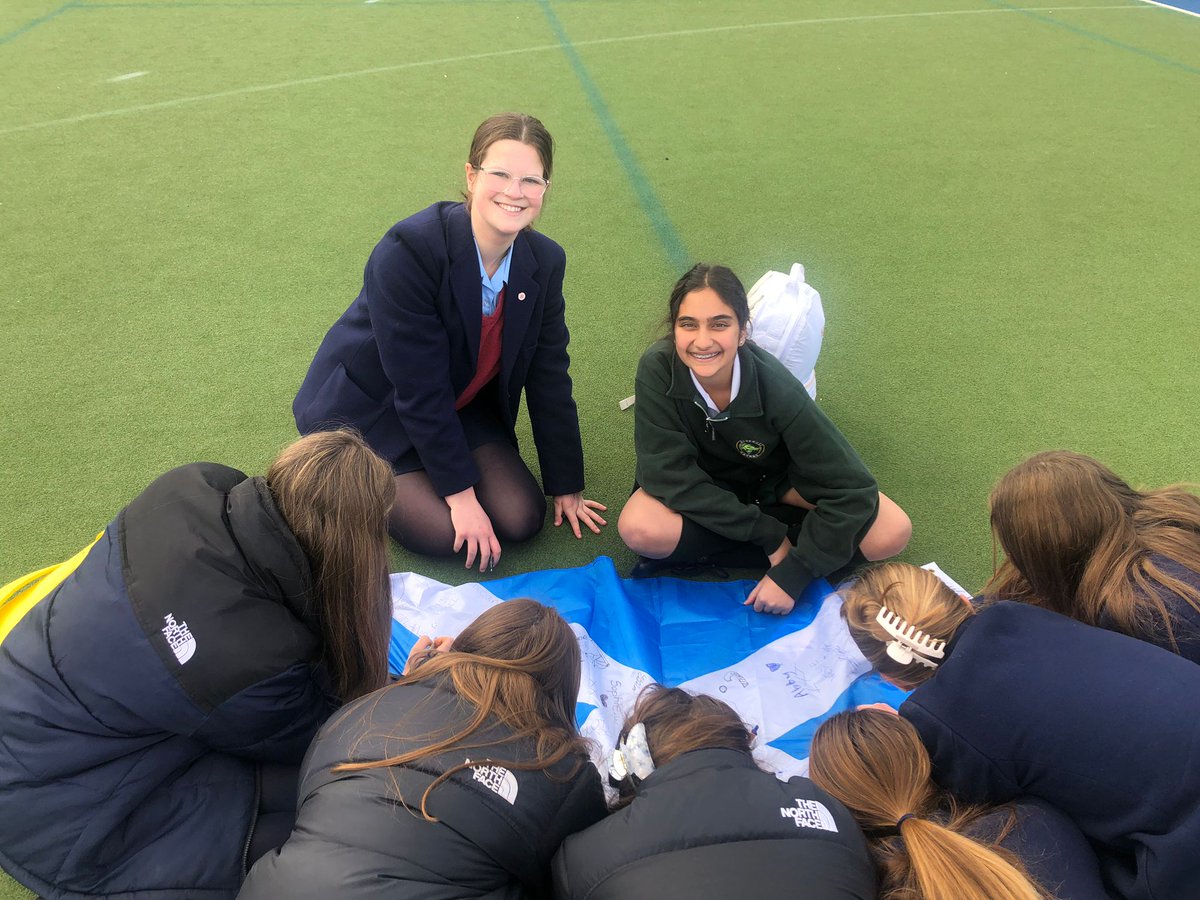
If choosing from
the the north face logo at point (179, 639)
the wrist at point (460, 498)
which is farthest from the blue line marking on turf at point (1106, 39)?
the the north face logo at point (179, 639)

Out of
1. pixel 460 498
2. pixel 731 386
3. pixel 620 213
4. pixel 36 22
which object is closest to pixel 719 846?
pixel 731 386

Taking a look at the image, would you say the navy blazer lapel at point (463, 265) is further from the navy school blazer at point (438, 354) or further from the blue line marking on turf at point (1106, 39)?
the blue line marking on turf at point (1106, 39)

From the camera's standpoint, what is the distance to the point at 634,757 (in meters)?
1.47

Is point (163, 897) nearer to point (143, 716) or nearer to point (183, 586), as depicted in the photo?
point (143, 716)

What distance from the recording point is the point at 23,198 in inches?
153

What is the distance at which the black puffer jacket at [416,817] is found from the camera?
3.87 feet

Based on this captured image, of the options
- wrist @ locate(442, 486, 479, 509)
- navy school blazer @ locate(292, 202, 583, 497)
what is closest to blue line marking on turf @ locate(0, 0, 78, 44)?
navy school blazer @ locate(292, 202, 583, 497)

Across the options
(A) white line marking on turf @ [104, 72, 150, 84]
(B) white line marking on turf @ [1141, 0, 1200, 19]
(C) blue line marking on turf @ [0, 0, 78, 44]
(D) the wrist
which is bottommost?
(D) the wrist

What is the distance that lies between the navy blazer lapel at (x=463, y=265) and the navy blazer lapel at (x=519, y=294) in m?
0.08

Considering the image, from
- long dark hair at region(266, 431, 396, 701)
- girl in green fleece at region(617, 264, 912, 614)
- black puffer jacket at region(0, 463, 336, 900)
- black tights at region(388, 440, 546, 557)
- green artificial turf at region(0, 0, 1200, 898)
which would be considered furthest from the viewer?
green artificial turf at region(0, 0, 1200, 898)

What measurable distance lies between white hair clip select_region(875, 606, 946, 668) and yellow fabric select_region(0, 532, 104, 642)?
1.57 metres

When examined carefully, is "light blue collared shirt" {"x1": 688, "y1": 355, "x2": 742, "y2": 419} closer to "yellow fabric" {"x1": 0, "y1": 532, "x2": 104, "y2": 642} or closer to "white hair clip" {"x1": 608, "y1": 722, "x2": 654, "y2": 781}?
"white hair clip" {"x1": 608, "y1": 722, "x2": 654, "y2": 781}

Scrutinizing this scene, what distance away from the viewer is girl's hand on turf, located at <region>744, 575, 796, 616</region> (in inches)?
87.2

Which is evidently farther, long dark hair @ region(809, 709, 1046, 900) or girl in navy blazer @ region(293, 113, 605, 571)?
girl in navy blazer @ region(293, 113, 605, 571)
